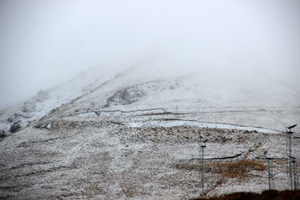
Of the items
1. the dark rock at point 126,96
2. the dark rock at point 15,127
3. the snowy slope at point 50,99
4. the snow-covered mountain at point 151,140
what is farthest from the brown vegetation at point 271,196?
the snowy slope at point 50,99

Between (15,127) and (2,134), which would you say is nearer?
(2,134)

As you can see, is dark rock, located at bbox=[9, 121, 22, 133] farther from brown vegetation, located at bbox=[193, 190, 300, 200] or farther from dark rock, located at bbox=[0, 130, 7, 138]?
brown vegetation, located at bbox=[193, 190, 300, 200]

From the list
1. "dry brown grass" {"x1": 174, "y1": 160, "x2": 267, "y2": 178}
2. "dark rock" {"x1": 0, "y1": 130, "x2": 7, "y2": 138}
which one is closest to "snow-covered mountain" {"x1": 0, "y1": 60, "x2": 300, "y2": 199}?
"dry brown grass" {"x1": 174, "y1": 160, "x2": 267, "y2": 178}

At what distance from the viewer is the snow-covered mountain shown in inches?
765

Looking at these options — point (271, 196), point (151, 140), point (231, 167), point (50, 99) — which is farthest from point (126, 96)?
point (271, 196)

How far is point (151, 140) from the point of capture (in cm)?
3000

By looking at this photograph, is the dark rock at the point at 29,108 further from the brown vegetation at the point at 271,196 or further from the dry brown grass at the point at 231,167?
the brown vegetation at the point at 271,196

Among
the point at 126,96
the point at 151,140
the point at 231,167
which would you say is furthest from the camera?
the point at 126,96

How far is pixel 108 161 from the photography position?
2492 centimetres

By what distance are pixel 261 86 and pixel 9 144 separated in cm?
6482

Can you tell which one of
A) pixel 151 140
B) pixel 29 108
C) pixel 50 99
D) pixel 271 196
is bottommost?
pixel 151 140

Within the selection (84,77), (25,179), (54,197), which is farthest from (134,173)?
(84,77)

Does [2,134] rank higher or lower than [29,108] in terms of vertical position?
lower

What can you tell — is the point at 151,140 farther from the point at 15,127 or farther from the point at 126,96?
the point at 15,127
